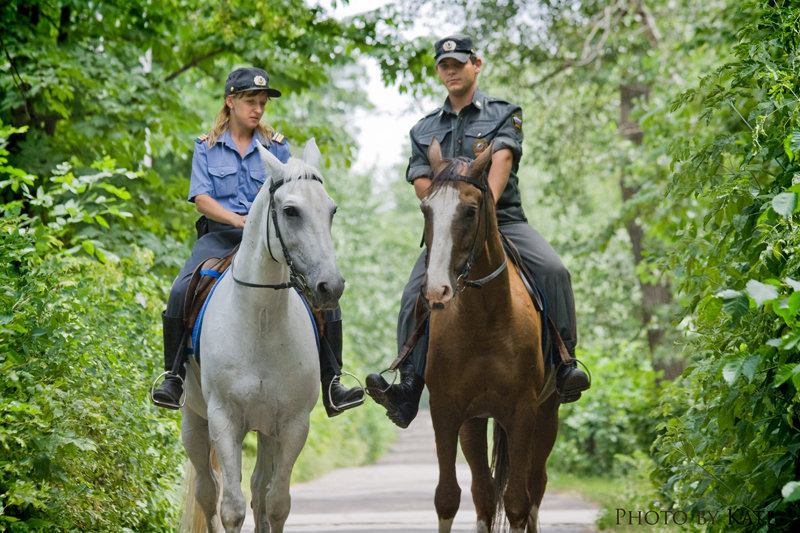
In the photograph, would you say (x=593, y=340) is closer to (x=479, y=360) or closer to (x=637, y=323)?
(x=637, y=323)

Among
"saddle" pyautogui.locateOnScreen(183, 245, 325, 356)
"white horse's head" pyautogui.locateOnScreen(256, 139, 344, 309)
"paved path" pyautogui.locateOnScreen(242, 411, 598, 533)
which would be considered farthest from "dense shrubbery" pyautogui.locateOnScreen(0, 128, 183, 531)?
"paved path" pyautogui.locateOnScreen(242, 411, 598, 533)

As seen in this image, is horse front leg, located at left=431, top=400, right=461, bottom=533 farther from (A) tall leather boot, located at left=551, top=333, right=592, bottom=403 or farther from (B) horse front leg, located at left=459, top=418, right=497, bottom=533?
(A) tall leather boot, located at left=551, top=333, right=592, bottom=403

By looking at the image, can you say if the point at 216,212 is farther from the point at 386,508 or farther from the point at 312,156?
the point at 386,508

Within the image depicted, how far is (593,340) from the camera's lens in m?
21.0

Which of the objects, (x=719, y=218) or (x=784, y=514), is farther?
(x=719, y=218)

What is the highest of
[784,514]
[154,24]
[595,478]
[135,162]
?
[154,24]

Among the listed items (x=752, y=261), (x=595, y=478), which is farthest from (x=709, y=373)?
(x=595, y=478)

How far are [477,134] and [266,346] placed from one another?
226 cm

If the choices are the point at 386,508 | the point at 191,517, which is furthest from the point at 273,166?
the point at 386,508

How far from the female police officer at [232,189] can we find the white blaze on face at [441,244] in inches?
51.1

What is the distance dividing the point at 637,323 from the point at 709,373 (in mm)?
14817

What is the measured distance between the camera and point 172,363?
21.6 feet

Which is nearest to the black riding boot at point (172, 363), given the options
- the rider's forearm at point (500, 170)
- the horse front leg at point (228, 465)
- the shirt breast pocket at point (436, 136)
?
the horse front leg at point (228, 465)

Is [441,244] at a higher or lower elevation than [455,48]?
lower
